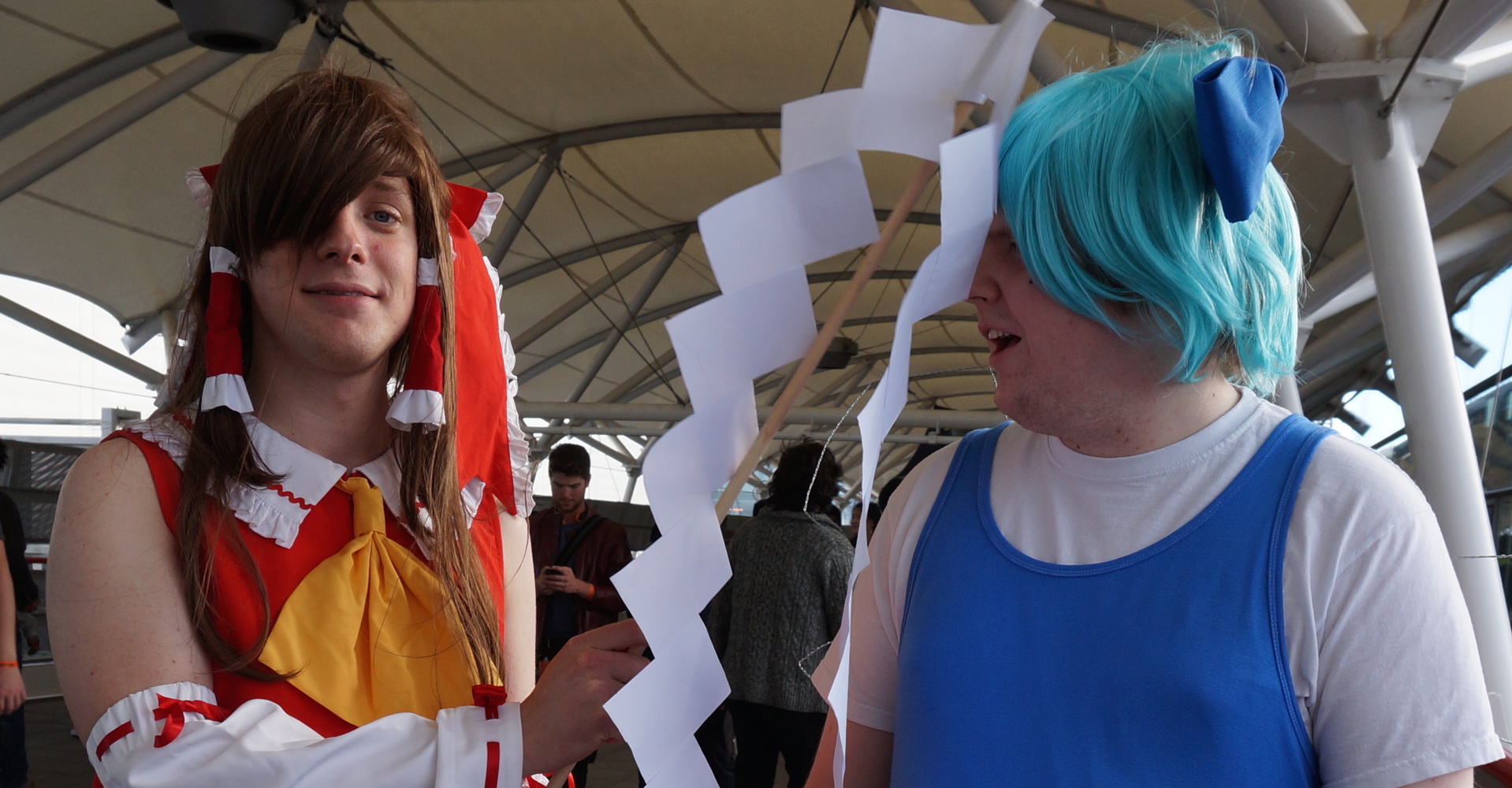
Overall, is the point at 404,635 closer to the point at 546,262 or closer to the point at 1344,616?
the point at 1344,616

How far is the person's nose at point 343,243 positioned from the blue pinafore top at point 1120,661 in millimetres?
607

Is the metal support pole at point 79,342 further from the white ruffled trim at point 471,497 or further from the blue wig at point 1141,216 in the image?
the blue wig at point 1141,216

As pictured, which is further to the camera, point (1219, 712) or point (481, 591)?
point (481, 591)

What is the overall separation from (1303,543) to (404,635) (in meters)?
0.79

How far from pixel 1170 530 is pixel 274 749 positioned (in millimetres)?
734

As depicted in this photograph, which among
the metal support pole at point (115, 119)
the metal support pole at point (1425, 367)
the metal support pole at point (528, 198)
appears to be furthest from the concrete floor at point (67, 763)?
the metal support pole at point (528, 198)

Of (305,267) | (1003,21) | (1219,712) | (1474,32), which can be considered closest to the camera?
(1003,21)

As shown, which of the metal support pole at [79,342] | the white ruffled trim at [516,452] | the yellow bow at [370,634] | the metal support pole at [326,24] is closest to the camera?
the yellow bow at [370,634]

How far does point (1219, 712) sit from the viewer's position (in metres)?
0.83

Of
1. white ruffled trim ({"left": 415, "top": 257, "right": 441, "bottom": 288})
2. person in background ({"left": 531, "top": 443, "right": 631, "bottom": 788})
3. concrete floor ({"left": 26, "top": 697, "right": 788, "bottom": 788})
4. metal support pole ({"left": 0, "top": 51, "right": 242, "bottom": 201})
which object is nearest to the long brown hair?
white ruffled trim ({"left": 415, "top": 257, "right": 441, "bottom": 288})

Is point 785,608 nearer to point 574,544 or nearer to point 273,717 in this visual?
point 574,544

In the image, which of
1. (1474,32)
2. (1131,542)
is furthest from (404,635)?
(1474,32)

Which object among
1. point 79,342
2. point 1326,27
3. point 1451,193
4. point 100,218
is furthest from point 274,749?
point 79,342

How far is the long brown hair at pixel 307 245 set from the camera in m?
0.97
